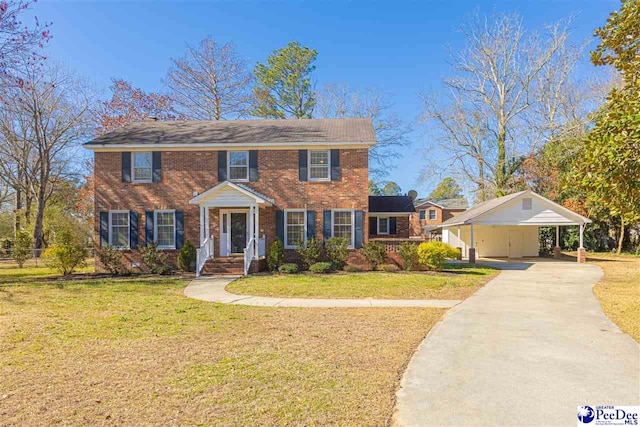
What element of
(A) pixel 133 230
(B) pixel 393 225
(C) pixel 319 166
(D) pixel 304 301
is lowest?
(D) pixel 304 301

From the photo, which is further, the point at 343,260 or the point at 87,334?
the point at 343,260

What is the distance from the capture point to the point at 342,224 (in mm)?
16156

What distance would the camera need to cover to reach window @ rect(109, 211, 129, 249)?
16.3 m

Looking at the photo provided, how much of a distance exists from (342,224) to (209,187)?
6.06 meters

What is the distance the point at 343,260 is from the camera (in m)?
15.6

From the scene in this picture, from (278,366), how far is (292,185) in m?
12.1

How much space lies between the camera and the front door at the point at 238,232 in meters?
16.5

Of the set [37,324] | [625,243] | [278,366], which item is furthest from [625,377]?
[625,243]

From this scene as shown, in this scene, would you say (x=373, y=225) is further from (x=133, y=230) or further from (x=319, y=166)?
(x=133, y=230)

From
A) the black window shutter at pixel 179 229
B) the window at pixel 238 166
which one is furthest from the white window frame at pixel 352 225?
the black window shutter at pixel 179 229

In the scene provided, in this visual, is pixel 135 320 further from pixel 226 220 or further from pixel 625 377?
pixel 226 220

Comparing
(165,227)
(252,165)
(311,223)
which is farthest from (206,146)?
(311,223)

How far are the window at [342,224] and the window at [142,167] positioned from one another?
8.44 m

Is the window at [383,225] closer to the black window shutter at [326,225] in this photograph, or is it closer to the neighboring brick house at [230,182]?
the neighboring brick house at [230,182]
